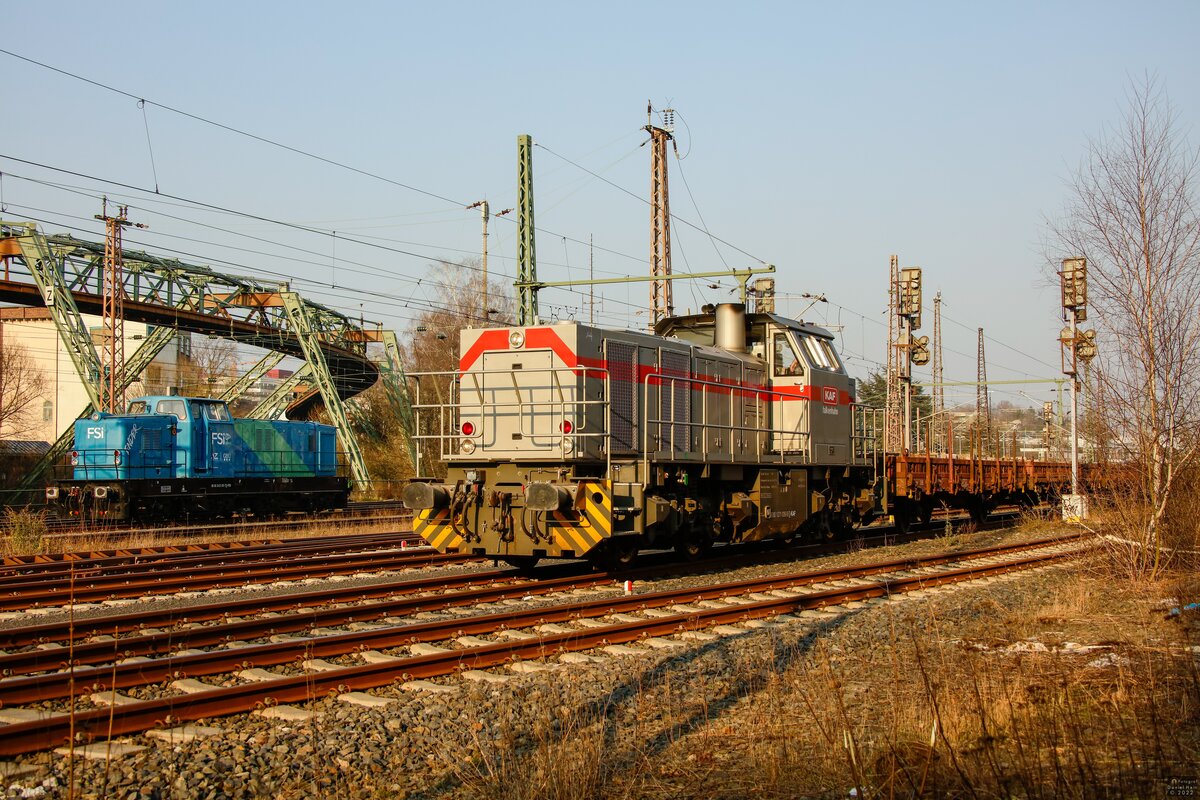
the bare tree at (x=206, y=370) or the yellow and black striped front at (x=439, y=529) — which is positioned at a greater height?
the bare tree at (x=206, y=370)

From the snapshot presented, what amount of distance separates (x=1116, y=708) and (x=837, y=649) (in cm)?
279

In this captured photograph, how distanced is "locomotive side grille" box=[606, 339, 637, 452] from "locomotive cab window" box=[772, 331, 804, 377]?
3.47 meters

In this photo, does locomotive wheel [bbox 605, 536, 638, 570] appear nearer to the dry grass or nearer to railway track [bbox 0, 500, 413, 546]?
the dry grass

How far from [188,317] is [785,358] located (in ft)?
70.7

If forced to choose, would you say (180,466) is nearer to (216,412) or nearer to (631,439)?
(216,412)

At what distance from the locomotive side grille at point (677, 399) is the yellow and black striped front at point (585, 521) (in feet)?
7.21

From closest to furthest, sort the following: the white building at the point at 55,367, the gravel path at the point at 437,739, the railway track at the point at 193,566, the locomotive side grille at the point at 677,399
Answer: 1. the gravel path at the point at 437,739
2. the railway track at the point at 193,566
3. the locomotive side grille at the point at 677,399
4. the white building at the point at 55,367

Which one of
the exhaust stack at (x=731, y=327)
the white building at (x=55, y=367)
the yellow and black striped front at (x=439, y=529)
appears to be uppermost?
the white building at (x=55, y=367)

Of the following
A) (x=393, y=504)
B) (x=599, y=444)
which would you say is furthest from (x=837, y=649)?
Answer: (x=393, y=504)

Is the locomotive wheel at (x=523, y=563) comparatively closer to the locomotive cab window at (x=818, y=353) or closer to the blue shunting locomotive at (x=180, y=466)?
the locomotive cab window at (x=818, y=353)

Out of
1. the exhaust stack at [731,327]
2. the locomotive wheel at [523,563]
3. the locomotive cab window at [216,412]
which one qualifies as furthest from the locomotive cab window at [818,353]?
the locomotive cab window at [216,412]

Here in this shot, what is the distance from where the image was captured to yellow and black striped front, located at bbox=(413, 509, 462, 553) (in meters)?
12.0

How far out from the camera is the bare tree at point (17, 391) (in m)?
38.9

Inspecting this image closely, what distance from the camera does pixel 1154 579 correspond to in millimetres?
12172
